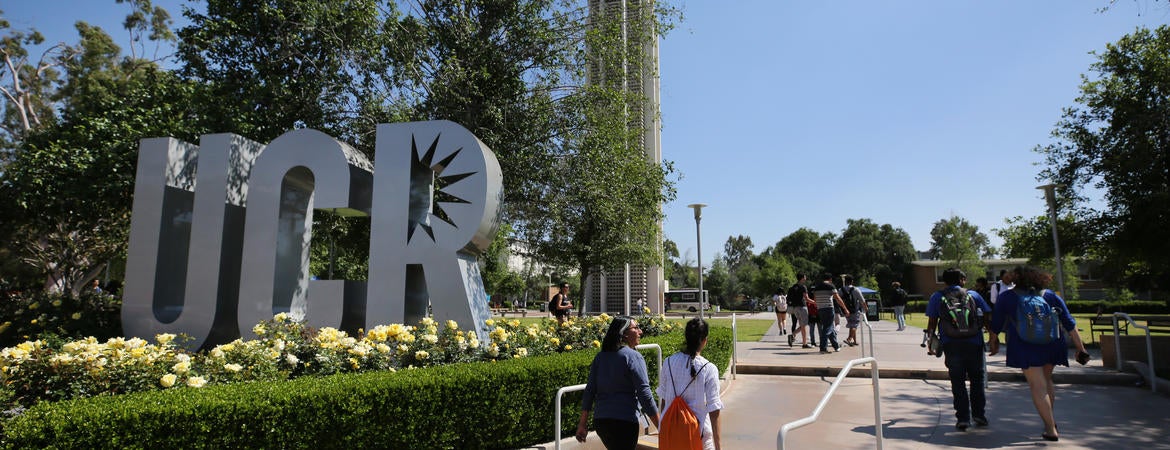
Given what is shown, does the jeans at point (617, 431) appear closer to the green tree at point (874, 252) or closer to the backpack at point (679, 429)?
the backpack at point (679, 429)

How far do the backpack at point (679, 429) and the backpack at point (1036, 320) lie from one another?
4.38 m

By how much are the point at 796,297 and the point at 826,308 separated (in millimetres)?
991

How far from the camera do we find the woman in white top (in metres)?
3.56

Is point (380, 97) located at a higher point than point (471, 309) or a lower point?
higher

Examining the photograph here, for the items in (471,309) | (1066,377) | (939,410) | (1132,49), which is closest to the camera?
(939,410)

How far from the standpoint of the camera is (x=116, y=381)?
4941 millimetres

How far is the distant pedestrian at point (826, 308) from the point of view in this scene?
40.3 feet

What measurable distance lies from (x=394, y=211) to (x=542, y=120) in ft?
Result: 18.2

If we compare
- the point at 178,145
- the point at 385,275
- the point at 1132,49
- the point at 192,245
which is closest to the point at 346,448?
the point at 385,275

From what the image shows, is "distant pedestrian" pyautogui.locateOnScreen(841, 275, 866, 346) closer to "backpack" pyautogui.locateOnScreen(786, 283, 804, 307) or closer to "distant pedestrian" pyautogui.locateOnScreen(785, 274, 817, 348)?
"distant pedestrian" pyautogui.locateOnScreen(785, 274, 817, 348)

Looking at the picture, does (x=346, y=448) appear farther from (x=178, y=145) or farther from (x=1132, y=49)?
(x=1132, y=49)

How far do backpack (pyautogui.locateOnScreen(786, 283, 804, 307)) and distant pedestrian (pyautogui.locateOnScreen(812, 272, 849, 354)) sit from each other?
724 mm

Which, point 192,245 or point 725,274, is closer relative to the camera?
point 192,245

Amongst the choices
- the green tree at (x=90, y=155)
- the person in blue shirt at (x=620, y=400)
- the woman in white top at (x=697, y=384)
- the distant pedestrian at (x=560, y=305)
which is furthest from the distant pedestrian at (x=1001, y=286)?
the green tree at (x=90, y=155)
